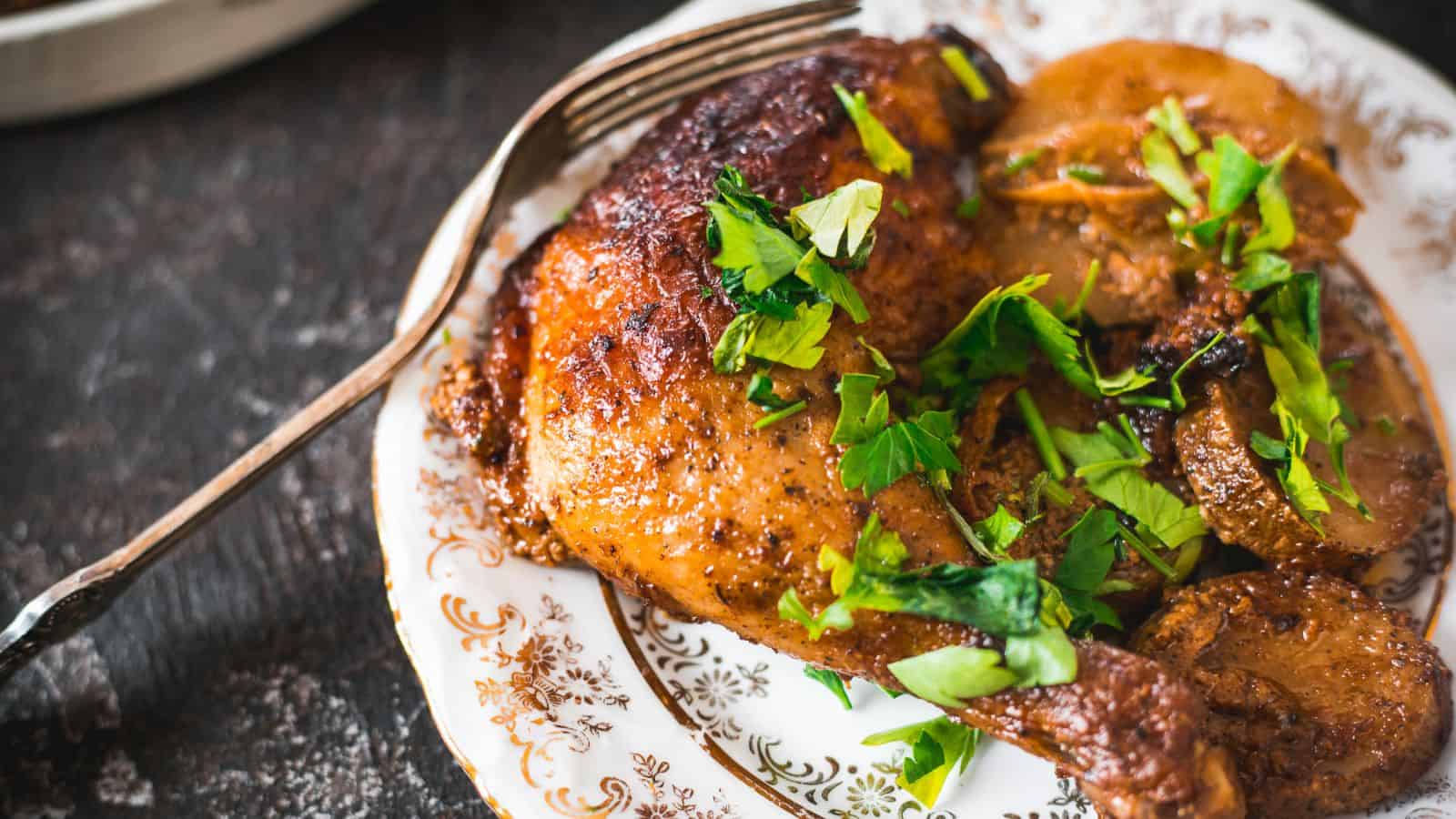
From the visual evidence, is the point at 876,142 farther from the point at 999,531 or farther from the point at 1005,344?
the point at 999,531

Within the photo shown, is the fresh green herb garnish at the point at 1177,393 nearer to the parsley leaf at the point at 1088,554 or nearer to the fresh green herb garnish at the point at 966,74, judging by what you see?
the parsley leaf at the point at 1088,554

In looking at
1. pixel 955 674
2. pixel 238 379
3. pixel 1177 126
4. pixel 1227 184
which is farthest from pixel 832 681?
pixel 238 379

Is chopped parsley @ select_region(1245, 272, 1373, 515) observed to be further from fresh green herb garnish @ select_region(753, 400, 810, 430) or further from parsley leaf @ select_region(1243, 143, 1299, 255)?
fresh green herb garnish @ select_region(753, 400, 810, 430)

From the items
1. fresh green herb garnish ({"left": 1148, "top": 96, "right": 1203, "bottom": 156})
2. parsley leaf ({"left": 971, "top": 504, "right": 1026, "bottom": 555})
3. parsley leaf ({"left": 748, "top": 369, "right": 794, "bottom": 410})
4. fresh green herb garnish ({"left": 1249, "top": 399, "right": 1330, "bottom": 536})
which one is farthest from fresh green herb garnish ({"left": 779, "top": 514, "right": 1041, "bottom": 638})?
fresh green herb garnish ({"left": 1148, "top": 96, "right": 1203, "bottom": 156})

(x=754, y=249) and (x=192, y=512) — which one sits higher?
(x=754, y=249)

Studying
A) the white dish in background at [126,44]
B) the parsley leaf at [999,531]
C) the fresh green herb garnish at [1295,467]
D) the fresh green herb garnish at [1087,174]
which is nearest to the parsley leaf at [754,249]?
the parsley leaf at [999,531]
